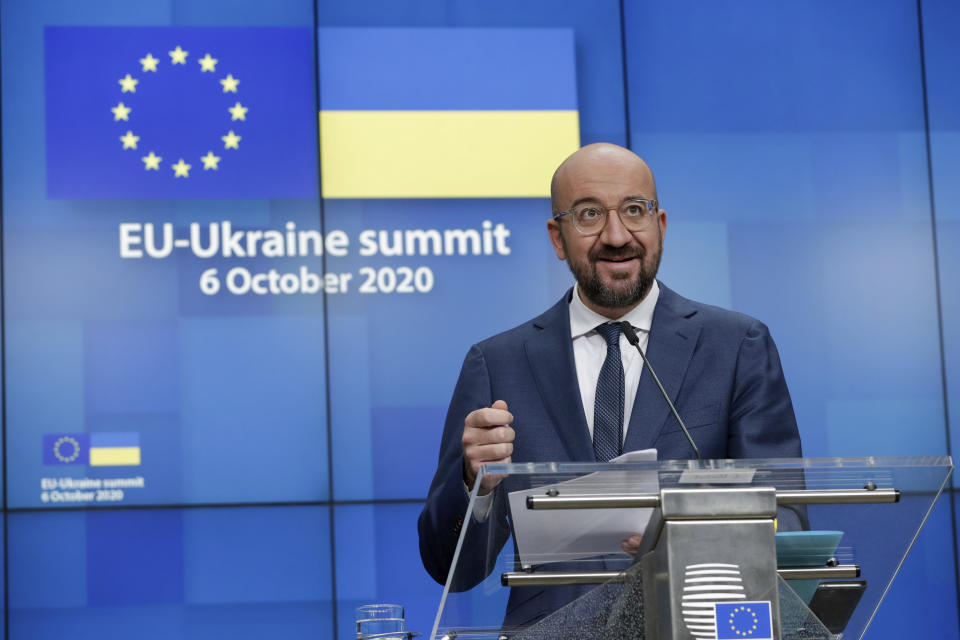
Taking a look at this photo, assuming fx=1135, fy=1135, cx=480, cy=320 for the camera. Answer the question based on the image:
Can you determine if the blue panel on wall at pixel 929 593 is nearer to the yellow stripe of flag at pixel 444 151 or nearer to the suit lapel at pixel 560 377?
the yellow stripe of flag at pixel 444 151

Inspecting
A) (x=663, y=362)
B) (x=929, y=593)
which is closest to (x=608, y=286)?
(x=663, y=362)

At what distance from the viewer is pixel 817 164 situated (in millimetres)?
5039

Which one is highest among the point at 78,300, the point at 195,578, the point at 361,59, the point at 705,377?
the point at 361,59

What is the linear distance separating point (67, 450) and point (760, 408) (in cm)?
329

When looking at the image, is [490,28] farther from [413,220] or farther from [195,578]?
[195,578]

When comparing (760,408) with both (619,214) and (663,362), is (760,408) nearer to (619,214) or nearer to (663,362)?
(663,362)

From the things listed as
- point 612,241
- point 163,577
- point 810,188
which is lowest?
point 163,577

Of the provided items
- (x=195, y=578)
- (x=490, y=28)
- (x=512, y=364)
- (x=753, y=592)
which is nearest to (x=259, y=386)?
(x=195, y=578)

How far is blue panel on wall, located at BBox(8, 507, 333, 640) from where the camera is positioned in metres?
4.54

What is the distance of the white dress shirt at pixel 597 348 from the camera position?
2225 millimetres

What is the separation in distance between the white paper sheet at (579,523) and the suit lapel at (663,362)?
0.78 m

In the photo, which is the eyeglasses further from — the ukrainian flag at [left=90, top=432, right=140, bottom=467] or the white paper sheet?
the ukrainian flag at [left=90, top=432, right=140, bottom=467]

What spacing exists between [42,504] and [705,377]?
3.27 metres

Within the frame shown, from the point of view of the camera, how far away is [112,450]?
180 inches
